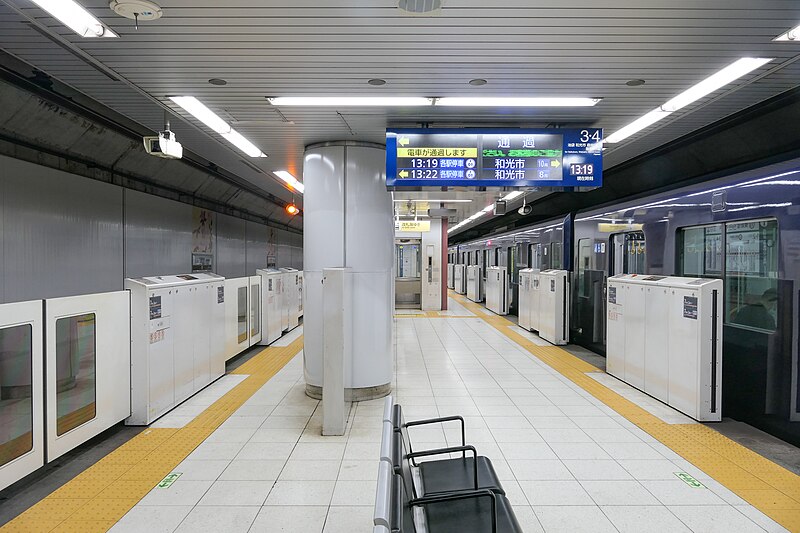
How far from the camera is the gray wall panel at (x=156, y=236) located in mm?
6617

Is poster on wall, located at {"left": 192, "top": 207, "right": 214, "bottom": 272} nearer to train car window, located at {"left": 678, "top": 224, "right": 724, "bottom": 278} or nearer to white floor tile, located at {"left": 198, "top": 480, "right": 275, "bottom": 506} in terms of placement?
white floor tile, located at {"left": 198, "top": 480, "right": 275, "bottom": 506}

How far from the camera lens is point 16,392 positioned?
345cm

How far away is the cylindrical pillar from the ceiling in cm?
88

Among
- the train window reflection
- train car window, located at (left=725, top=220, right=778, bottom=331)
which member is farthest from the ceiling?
the train window reflection

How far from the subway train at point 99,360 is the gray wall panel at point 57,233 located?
0.85 meters

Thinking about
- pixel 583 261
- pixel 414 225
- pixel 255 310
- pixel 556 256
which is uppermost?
pixel 414 225

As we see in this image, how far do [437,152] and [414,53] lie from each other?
158 cm

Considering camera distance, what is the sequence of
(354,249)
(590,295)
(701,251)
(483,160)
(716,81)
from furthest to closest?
(590,295) → (354,249) → (701,251) → (483,160) → (716,81)

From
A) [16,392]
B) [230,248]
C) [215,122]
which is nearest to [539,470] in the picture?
[16,392]

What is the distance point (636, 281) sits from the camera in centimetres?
626

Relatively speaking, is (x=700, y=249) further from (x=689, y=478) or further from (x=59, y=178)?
(x=59, y=178)

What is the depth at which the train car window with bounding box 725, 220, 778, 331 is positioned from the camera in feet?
14.8

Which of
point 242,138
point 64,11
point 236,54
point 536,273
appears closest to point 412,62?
point 236,54

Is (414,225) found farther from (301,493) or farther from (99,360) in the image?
(301,493)
